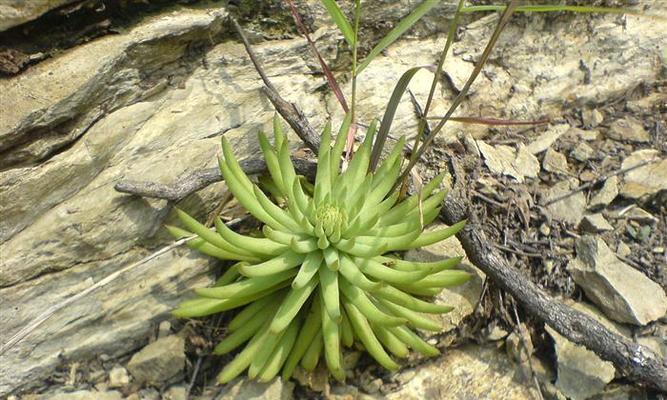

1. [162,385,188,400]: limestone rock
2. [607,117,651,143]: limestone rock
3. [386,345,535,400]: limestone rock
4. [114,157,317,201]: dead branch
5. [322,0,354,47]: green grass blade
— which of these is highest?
[322,0,354,47]: green grass blade

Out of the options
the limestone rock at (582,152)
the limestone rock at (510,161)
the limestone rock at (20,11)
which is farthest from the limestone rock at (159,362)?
the limestone rock at (582,152)

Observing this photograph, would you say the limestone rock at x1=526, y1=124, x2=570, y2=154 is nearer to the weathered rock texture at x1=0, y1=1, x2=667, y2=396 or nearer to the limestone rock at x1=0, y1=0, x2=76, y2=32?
the weathered rock texture at x1=0, y1=1, x2=667, y2=396

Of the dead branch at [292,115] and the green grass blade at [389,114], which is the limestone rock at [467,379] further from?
the dead branch at [292,115]

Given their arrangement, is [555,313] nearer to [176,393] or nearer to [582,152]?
[582,152]

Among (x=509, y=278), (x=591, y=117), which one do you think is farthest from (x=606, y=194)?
(x=509, y=278)

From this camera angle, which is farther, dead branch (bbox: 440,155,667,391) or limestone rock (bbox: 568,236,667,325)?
limestone rock (bbox: 568,236,667,325)

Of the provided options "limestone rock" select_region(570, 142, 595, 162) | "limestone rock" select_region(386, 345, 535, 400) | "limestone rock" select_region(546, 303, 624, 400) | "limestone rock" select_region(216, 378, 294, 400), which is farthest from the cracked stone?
"limestone rock" select_region(216, 378, 294, 400)

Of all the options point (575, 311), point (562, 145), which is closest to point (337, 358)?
point (575, 311)
